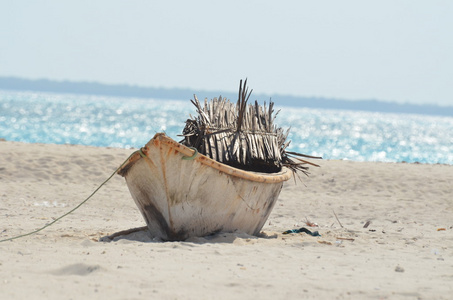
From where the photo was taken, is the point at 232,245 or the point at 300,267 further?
the point at 232,245

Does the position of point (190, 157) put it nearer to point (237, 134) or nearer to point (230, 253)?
point (230, 253)

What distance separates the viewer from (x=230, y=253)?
20.0ft

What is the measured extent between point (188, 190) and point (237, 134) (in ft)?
3.95

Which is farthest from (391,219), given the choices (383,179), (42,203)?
(42,203)

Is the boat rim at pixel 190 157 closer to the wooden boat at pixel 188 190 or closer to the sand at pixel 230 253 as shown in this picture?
the wooden boat at pixel 188 190

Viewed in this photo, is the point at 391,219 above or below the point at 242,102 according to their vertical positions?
below

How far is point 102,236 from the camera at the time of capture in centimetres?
752

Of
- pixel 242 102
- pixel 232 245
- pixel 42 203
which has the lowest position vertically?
pixel 42 203

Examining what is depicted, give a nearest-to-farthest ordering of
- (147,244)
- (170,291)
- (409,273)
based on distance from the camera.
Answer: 1. (170,291)
2. (409,273)
3. (147,244)

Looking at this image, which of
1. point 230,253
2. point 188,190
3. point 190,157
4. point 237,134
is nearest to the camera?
point 230,253

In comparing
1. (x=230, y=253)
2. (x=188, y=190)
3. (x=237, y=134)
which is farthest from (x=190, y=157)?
(x=237, y=134)

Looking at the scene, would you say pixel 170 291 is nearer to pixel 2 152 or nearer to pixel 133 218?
pixel 133 218

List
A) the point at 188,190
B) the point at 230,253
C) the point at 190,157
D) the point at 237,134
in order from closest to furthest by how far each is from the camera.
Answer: the point at 230,253 < the point at 190,157 < the point at 188,190 < the point at 237,134

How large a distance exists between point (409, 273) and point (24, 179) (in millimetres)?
9604
